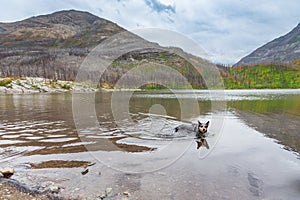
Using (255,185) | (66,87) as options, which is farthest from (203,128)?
(66,87)

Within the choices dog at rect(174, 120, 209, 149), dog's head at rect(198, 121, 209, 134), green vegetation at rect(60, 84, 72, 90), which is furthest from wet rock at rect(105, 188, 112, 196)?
green vegetation at rect(60, 84, 72, 90)

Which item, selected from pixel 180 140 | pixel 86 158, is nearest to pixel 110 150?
pixel 86 158

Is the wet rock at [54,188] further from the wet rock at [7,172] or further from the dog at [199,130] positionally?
the dog at [199,130]

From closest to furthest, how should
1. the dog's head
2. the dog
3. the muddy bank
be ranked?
the muddy bank
the dog
the dog's head

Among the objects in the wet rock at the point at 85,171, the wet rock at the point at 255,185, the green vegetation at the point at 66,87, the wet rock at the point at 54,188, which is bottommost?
the wet rock at the point at 255,185

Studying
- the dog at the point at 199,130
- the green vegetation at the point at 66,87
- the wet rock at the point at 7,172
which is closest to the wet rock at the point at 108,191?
the wet rock at the point at 7,172

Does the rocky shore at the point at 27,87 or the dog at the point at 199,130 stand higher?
the rocky shore at the point at 27,87

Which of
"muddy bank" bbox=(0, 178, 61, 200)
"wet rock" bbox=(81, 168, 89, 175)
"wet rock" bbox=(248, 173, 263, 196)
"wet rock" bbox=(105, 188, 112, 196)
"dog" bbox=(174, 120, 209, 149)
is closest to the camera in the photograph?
"muddy bank" bbox=(0, 178, 61, 200)

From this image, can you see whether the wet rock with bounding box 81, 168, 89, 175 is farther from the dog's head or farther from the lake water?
the dog's head

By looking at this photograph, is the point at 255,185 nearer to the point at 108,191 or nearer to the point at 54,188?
the point at 108,191

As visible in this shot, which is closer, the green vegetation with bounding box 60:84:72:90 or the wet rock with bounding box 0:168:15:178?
the wet rock with bounding box 0:168:15:178

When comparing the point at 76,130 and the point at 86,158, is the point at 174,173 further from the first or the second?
the point at 76,130

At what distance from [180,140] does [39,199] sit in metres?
10.1

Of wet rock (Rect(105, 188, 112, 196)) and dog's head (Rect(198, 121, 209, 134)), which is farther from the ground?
dog's head (Rect(198, 121, 209, 134))
